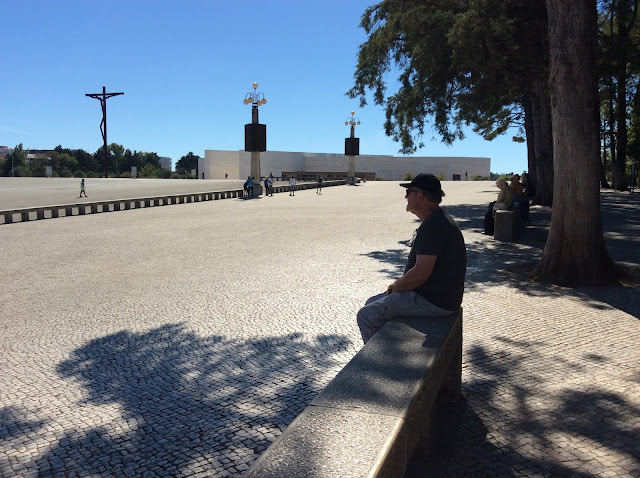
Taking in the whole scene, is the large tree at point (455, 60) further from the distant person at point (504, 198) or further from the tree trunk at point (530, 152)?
the tree trunk at point (530, 152)

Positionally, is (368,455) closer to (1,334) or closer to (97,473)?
(97,473)

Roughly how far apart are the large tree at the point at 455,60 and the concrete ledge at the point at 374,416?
12616 millimetres

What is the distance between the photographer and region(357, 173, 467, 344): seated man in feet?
13.3

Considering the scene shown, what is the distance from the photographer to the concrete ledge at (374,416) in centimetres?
218

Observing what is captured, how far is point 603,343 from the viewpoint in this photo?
560 cm

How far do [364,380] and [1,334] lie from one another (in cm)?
466

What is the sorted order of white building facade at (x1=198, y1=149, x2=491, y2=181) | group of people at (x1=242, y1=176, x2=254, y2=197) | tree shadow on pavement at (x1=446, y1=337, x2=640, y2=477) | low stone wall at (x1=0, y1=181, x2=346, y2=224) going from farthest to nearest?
white building facade at (x1=198, y1=149, x2=491, y2=181)
group of people at (x1=242, y1=176, x2=254, y2=197)
low stone wall at (x1=0, y1=181, x2=346, y2=224)
tree shadow on pavement at (x1=446, y1=337, x2=640, y2=477)

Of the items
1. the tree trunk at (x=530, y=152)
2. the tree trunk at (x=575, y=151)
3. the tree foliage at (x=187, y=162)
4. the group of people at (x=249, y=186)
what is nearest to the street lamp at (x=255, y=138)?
the group of people at (x=249, y=186)

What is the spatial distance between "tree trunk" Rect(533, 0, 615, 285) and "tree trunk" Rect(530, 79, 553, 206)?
11.9 m

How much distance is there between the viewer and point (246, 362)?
16.7 feet

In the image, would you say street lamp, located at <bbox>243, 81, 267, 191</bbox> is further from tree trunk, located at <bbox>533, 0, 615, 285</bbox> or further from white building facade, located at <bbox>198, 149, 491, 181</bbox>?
white building facade, located at <bbox>198, 149, 491, 181</bbox>

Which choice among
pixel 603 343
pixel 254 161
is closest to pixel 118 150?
pixel 254 161

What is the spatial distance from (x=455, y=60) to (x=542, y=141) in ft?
27.1

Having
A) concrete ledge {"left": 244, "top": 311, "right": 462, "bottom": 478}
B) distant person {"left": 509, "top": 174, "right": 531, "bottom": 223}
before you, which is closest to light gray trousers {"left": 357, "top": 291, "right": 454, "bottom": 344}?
concrete ledge {"left": 244, "top": 311, "right": 462, "bottom": 478}
